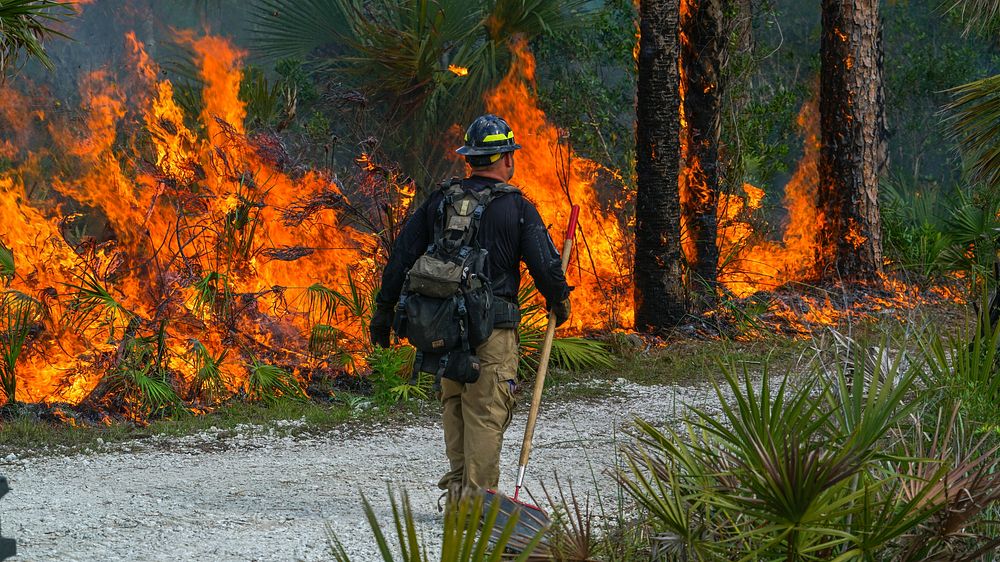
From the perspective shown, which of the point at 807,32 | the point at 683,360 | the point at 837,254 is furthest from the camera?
the point at 807,32

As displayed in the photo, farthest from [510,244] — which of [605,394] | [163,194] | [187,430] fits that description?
[163,194]

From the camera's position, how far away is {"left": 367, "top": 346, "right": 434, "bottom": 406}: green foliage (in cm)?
838

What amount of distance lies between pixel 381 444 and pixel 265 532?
216cm

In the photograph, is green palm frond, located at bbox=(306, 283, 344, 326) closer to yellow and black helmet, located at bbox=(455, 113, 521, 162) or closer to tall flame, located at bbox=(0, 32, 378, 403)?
tall flame, located at bbox=(0, 32, 378, 403)

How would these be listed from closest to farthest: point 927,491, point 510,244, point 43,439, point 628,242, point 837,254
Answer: point 927,491, point 510,244, point 43,439, point 628,242, point 837,254

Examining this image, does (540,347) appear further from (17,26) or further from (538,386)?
(17,26)

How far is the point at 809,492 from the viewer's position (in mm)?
3016

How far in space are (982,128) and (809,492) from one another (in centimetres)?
570

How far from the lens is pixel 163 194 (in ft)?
29.3

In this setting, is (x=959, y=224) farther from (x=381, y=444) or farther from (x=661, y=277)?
(x=381, y=444)

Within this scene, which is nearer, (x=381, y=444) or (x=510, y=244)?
(x=510, y=244)

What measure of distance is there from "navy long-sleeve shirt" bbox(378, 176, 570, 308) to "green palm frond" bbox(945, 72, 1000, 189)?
13.1 feet

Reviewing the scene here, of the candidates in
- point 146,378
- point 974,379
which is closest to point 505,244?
point 974,379

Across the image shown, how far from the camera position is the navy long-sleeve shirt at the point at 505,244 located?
16.5 feet
